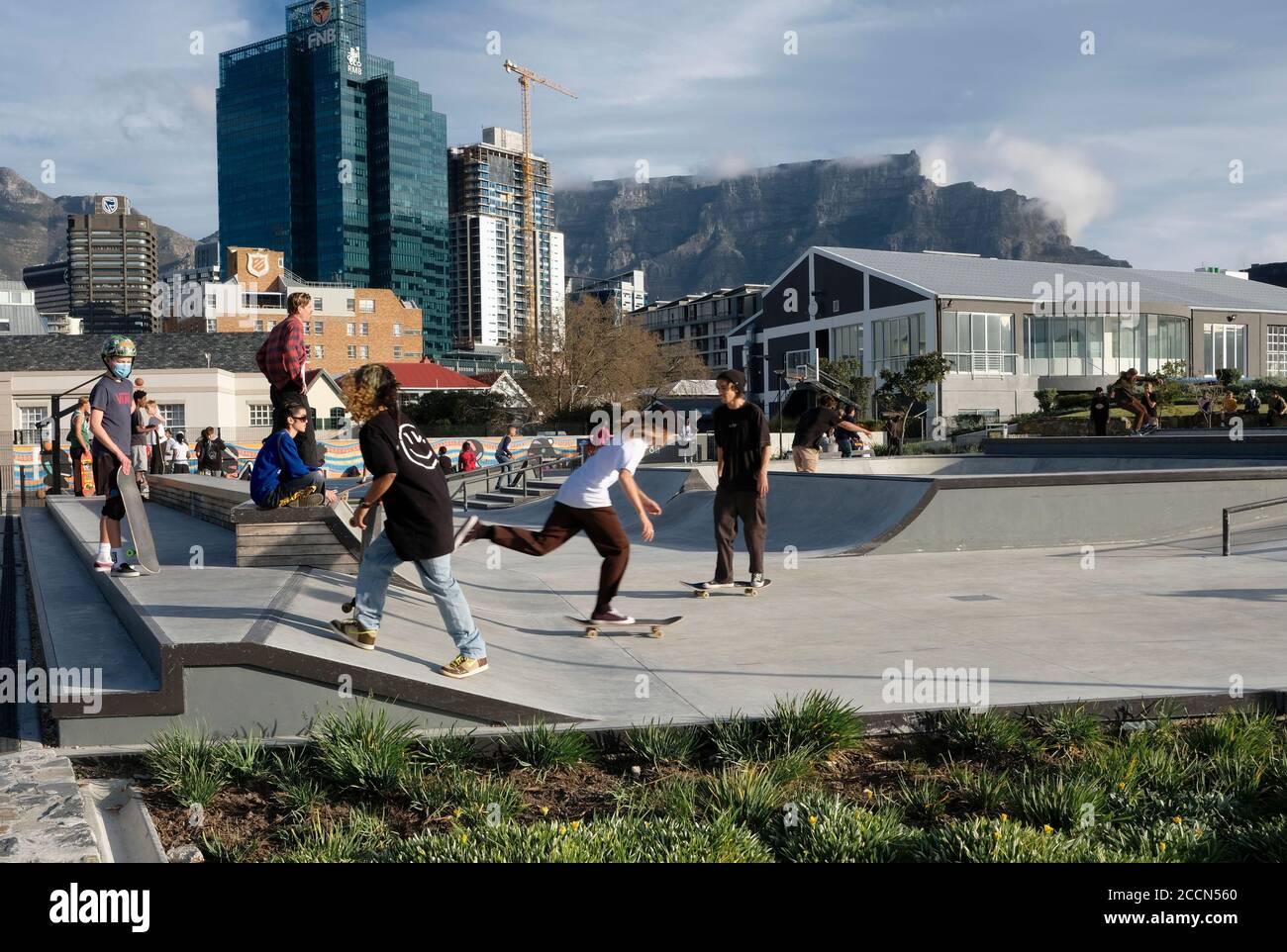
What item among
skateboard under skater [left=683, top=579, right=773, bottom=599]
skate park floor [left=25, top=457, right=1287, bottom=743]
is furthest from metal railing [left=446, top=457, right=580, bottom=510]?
skateboard under skater [left=683, top=579, right=773, bottom=599]

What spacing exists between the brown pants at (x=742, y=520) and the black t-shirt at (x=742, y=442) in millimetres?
96

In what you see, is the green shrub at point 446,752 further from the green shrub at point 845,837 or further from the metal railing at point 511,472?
the metal railing at point 511,472

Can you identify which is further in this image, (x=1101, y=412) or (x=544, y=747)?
(x=1101, y=412)

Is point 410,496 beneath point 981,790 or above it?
above

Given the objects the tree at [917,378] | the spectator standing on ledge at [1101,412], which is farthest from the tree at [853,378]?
the spectator standing on ledge at [1101,412]

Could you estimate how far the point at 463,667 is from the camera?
5.68 metres

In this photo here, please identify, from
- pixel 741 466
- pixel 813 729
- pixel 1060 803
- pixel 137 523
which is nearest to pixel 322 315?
pixel 741 466

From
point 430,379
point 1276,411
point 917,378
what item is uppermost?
point 430,379

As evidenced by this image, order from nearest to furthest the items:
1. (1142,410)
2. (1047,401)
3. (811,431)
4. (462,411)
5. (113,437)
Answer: (113,437) < (811,431) < (1142,410) < (1047,401) < (462,411)

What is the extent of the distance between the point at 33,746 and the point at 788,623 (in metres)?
5.16

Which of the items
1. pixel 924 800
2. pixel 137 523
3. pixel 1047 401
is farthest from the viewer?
pixel 1047 401

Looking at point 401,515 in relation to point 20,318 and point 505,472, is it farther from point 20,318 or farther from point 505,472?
point 20,318

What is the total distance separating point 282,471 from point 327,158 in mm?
189300

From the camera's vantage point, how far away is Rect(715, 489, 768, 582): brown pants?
952cm
